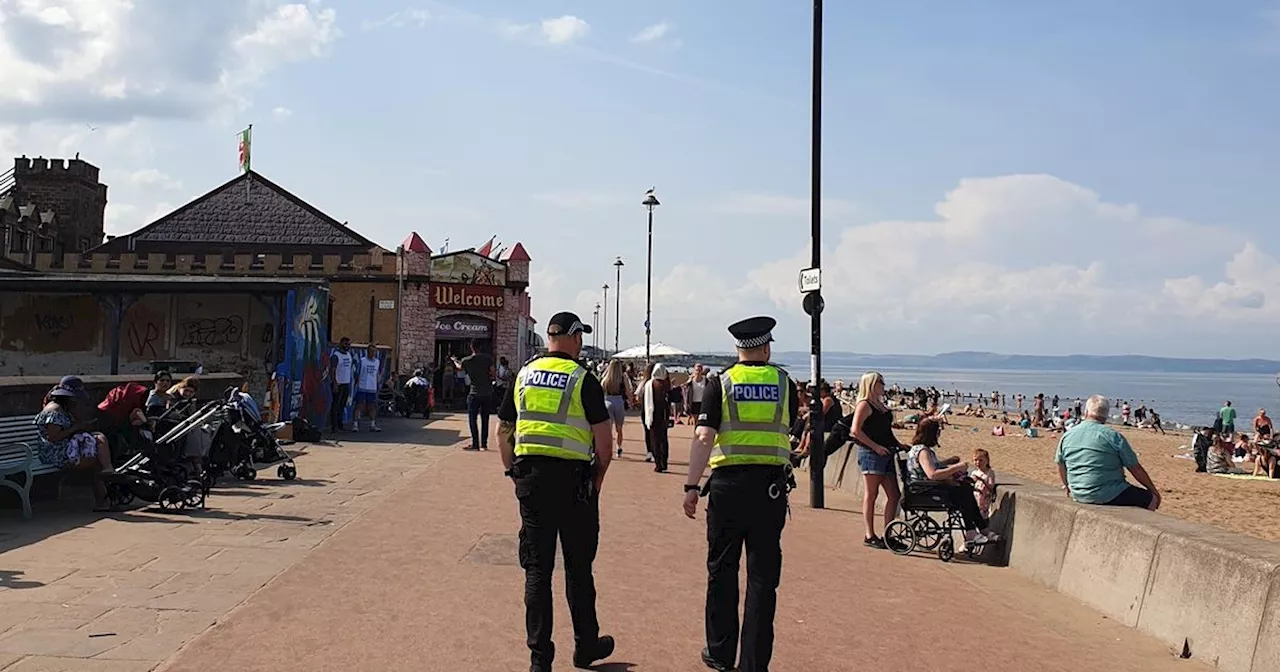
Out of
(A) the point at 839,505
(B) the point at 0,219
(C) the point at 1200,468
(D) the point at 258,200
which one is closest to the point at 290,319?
(A) the point at 839,505

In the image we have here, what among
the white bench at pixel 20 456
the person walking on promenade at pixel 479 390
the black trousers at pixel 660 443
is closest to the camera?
the white bench at pixel 20 456

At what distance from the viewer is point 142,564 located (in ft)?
24.1

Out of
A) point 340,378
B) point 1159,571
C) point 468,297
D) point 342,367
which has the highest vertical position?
point 468,297

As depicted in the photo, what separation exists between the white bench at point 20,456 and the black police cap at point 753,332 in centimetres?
659

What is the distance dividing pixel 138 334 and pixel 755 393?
1837 cm

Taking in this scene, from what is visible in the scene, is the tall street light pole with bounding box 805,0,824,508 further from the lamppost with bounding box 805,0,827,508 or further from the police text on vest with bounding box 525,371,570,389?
the police text on vest with bounding box 525,371,570,389

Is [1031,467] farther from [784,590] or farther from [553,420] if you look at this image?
[553,420]

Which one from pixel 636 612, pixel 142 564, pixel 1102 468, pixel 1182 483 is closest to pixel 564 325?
pixel 636 612

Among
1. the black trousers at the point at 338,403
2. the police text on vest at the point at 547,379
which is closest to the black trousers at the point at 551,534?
the police text on vest at the point at 547,379

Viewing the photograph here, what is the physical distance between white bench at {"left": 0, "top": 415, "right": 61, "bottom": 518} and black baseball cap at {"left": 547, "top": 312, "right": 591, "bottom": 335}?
5.88 m

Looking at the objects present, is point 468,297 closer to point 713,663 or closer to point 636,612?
point 636,612

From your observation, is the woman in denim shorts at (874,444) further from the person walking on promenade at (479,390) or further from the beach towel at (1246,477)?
the beach towel at (1246,477)

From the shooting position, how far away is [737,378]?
558cm

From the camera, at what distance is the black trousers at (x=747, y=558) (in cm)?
518
